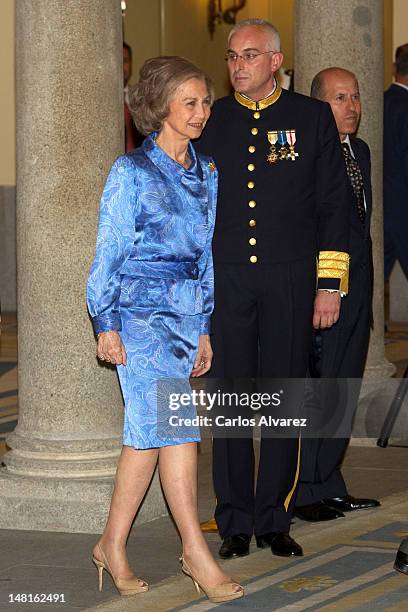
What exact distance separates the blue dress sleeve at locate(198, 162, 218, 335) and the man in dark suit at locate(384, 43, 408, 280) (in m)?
6.15

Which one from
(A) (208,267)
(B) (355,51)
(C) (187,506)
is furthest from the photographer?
(B) (355,51)

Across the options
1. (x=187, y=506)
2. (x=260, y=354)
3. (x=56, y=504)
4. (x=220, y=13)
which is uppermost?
(x=220, y=13)

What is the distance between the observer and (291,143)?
5.79 m

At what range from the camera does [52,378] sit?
637 cm

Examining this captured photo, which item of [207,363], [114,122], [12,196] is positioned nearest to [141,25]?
[12,196]

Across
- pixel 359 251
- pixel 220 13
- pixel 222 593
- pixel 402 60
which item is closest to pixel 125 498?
pixel 222 593

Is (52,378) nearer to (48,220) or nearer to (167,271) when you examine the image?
(48,220)

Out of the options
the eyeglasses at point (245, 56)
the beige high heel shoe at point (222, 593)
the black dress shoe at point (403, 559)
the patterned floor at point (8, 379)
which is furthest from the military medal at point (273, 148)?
the patterned floor at point (8, 379)

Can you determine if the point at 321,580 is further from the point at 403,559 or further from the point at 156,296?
the point at 156,296

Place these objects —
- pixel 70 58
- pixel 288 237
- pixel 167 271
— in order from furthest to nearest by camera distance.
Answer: pixel 70 58
pixel 288 237
pixel 167 271

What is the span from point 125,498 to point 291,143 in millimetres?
1459

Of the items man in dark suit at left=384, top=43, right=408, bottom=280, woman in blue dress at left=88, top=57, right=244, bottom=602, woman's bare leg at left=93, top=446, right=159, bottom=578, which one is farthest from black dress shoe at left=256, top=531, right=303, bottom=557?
man in dark suit at left=384, top=43, right=408, bottom=280

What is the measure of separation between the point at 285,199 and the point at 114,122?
0.97 m

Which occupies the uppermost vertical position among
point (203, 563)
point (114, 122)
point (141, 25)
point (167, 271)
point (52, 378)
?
point (141, 25)
